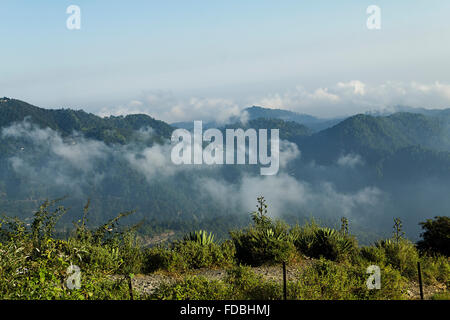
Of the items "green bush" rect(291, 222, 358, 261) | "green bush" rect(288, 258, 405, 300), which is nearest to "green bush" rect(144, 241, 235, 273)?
"green bush" rect(291, 222, 358, 261)

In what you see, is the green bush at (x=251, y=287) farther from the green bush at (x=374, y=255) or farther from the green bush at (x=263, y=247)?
the green bush at (x=374, y=255)

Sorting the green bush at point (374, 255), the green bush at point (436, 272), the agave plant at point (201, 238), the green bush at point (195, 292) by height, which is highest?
the agave plant at point (201, 238)

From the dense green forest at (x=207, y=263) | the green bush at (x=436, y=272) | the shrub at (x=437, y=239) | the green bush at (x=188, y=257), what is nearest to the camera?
the dense green forest at (x=207, y=263)

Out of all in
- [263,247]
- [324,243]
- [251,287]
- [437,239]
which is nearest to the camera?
[251,287]

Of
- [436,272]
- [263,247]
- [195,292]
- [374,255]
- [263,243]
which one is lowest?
[436,272]

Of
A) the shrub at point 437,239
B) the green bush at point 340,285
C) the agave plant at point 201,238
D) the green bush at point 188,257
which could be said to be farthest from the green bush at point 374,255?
the agave plant at point 201,238

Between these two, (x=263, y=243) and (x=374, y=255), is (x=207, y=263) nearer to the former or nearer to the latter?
(x=263, y=243)

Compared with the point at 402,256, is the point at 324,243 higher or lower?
higher

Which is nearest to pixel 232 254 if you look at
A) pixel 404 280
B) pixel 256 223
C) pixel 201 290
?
pixel 256 223

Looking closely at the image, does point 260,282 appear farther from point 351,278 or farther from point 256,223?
point 256,223

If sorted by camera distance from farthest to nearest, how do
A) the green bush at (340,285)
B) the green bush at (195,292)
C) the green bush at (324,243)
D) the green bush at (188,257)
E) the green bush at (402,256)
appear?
the green bush at (324,243) → the green bush at (188,257) → the green bush at (402,256) → the green bush at (340,285) → the green bush at (195,292)

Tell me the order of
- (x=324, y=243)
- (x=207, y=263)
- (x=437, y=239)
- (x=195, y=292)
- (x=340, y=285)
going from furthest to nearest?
(x=437, y=239)
(x=324, y=243)
(x=207, y=263)
(x=340, y=285)
(x=195, y=292)

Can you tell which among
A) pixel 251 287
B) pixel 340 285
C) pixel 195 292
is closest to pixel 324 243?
pixel 340 285

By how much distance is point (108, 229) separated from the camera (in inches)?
383
